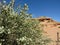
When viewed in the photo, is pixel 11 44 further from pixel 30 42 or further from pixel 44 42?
pixel 44 42

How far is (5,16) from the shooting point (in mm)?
10766

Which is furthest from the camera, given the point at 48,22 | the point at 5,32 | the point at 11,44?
the point at 48,22

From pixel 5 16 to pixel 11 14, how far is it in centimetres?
34

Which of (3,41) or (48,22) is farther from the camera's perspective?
(48,22)

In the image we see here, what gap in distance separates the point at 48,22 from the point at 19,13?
96.9 feet

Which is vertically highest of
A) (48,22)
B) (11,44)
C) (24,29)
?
(48,22)

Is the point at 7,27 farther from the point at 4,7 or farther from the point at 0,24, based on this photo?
the point at 4,7

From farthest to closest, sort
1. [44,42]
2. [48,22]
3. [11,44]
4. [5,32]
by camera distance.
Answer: [48,22] → [44,42] → [11,44] → [5,32]

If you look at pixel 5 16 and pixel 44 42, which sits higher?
pixel 5 16

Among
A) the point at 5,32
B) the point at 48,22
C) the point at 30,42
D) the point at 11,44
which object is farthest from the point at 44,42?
the point at 48,22

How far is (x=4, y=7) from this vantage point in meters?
10.7

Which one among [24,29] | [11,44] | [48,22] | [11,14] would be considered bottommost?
[11,44]

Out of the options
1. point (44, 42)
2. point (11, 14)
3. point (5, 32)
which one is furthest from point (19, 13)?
point (44, 42)

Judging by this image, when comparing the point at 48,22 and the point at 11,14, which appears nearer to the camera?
the point at 11,14
